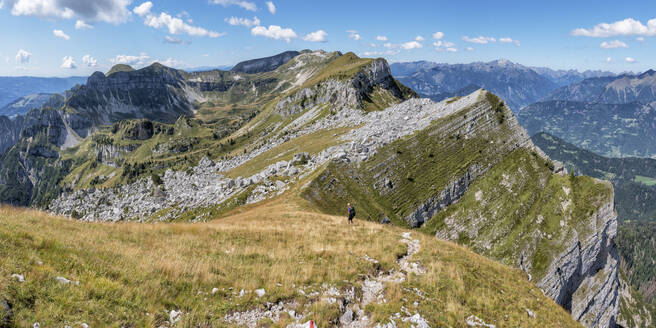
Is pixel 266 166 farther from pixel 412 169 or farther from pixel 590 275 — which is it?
pixel 590 275

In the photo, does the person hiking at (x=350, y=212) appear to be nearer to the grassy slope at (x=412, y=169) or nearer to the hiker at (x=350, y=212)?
the hiker at (x=350, y=212)

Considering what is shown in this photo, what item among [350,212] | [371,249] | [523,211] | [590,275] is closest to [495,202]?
[523,211]

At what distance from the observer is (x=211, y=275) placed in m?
14.7

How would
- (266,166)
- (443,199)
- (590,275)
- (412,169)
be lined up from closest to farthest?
1. (590,275)
2. (412,169)
3. (443,199)
4. (266,166)

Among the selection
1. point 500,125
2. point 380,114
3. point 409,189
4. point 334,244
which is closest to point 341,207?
point 409,189

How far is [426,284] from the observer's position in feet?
58.5

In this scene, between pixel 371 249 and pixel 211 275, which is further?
pixel 371 249

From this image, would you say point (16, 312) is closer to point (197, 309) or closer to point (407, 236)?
point (197, 309)

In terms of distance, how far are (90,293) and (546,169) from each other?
9494 centimetres

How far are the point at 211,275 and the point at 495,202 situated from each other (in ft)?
245

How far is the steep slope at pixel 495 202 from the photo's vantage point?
2462 inches

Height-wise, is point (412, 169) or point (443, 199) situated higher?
point (412, 169)

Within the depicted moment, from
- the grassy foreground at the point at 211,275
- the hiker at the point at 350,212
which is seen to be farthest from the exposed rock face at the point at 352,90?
the grassy foreground at the point at 211,275

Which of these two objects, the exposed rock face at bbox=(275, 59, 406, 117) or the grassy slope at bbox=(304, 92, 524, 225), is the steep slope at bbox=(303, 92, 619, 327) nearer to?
the grassy slope at bbox=(304, 92, 524, 225)
